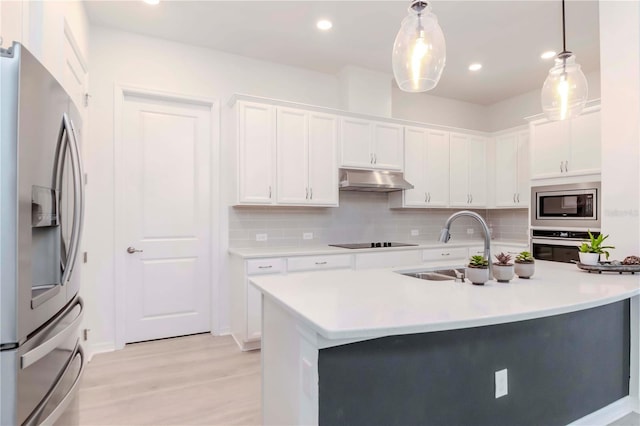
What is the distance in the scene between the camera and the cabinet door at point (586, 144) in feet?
11.8

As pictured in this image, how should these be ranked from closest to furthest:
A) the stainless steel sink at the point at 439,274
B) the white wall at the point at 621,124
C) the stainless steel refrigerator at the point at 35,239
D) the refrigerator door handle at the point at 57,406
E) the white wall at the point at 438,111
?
the stainless steel refrigerator at the point at 35,239 → the refrigerator door handle at the point at 57,406 → the stainless steel sink at the point at 439,274 → the white wall at the point at 621,124 → the white wall at the point at 438,111

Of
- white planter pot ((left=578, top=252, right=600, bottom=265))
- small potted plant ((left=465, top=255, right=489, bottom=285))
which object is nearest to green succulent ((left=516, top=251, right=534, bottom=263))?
small potted plant ((left=465, top=255, right=489, bottom=285))

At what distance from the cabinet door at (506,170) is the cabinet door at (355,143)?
2053mm

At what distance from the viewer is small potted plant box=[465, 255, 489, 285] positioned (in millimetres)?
1761

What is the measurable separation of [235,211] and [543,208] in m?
3.49

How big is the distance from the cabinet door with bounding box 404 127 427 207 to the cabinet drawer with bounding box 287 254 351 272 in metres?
1.28

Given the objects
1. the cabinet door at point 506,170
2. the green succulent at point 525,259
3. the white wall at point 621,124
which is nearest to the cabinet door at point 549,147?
the cabinet door at point 506,170

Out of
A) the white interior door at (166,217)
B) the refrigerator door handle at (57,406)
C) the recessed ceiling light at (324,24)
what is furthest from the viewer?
the white interior door at (166,217)

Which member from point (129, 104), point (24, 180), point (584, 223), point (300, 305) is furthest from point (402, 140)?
point (24, 180)

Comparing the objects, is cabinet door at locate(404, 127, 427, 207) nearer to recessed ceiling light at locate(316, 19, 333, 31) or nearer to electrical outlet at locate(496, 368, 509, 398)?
recessed ceiling light at locate(316, 19, 333, 31)

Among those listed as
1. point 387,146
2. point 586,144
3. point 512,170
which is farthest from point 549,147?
point 387,146

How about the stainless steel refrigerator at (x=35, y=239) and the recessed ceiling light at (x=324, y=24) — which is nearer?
the stainless steel refrigerator at (x=35, y=239)

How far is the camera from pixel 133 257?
3.35 m

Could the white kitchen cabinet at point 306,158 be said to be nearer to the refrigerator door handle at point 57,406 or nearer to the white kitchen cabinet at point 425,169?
the white kitchen cabinet at point 425,169
